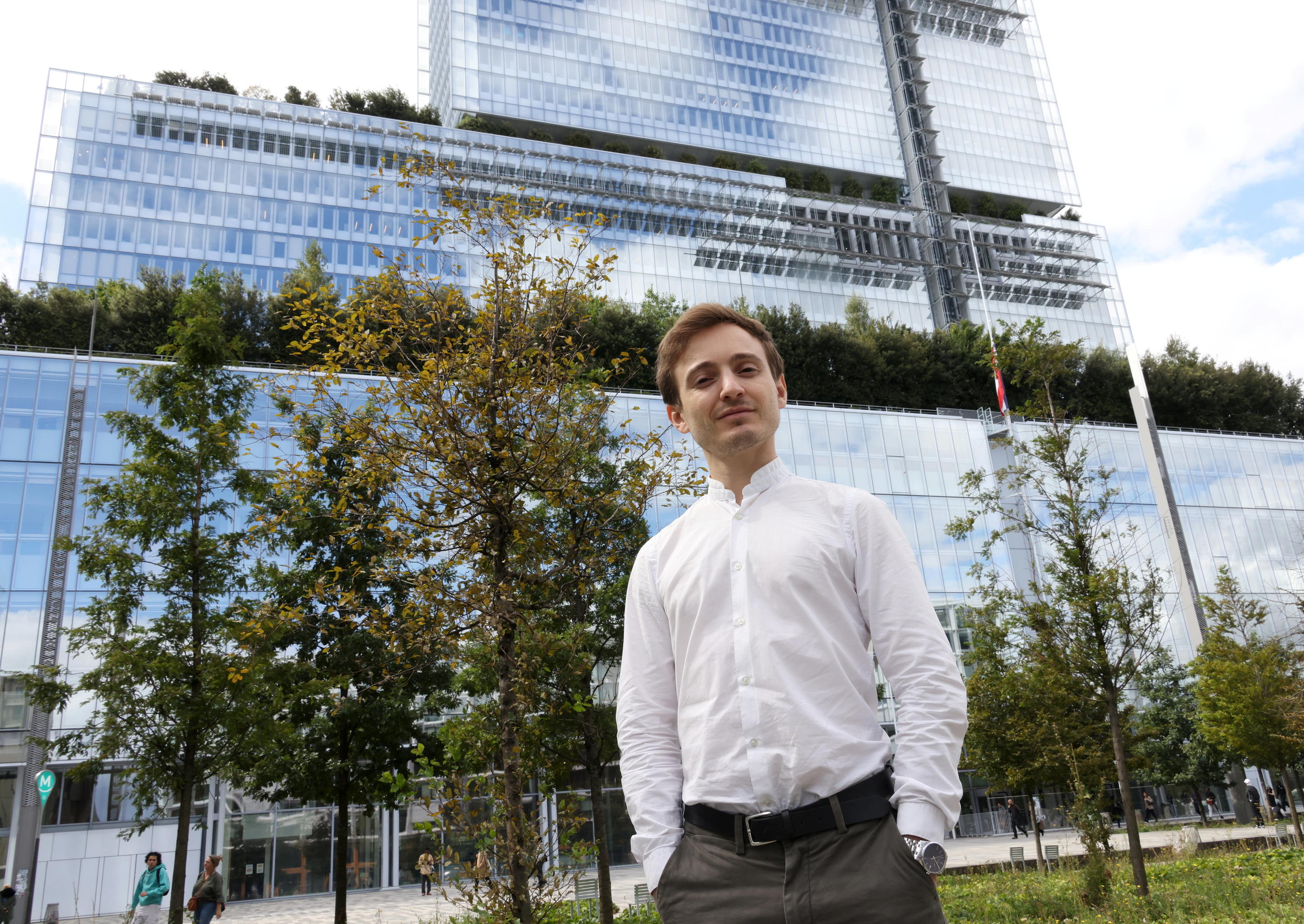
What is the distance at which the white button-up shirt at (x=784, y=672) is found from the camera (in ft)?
6.74

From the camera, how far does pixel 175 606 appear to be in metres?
14.0

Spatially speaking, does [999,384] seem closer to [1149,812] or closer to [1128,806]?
[1149,812]

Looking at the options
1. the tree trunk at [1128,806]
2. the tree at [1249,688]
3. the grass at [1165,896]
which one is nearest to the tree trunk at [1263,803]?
the tree at [1249,688]

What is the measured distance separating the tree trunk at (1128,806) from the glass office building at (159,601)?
29.4 feet

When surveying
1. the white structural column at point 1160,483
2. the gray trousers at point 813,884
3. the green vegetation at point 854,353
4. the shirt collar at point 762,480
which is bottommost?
the gray trousers at point 813,884

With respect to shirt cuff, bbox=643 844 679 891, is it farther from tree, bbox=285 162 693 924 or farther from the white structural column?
the white structural column

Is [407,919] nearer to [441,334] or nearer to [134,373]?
[134,373]

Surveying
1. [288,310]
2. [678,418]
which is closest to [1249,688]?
[678,418]

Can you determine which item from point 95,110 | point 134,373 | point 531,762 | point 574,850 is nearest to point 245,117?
point 95,110

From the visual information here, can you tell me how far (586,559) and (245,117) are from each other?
183 ft

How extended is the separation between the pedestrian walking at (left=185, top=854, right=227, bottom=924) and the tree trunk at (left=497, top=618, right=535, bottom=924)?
8710 mm

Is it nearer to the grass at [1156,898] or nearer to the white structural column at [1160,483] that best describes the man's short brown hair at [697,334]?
the grass at [1156,898]

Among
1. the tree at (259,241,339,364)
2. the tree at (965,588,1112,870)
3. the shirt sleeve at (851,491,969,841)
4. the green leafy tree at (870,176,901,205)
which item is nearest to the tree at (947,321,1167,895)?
the tree at (965,588,1112,870)

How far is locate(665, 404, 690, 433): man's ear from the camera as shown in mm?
2766
